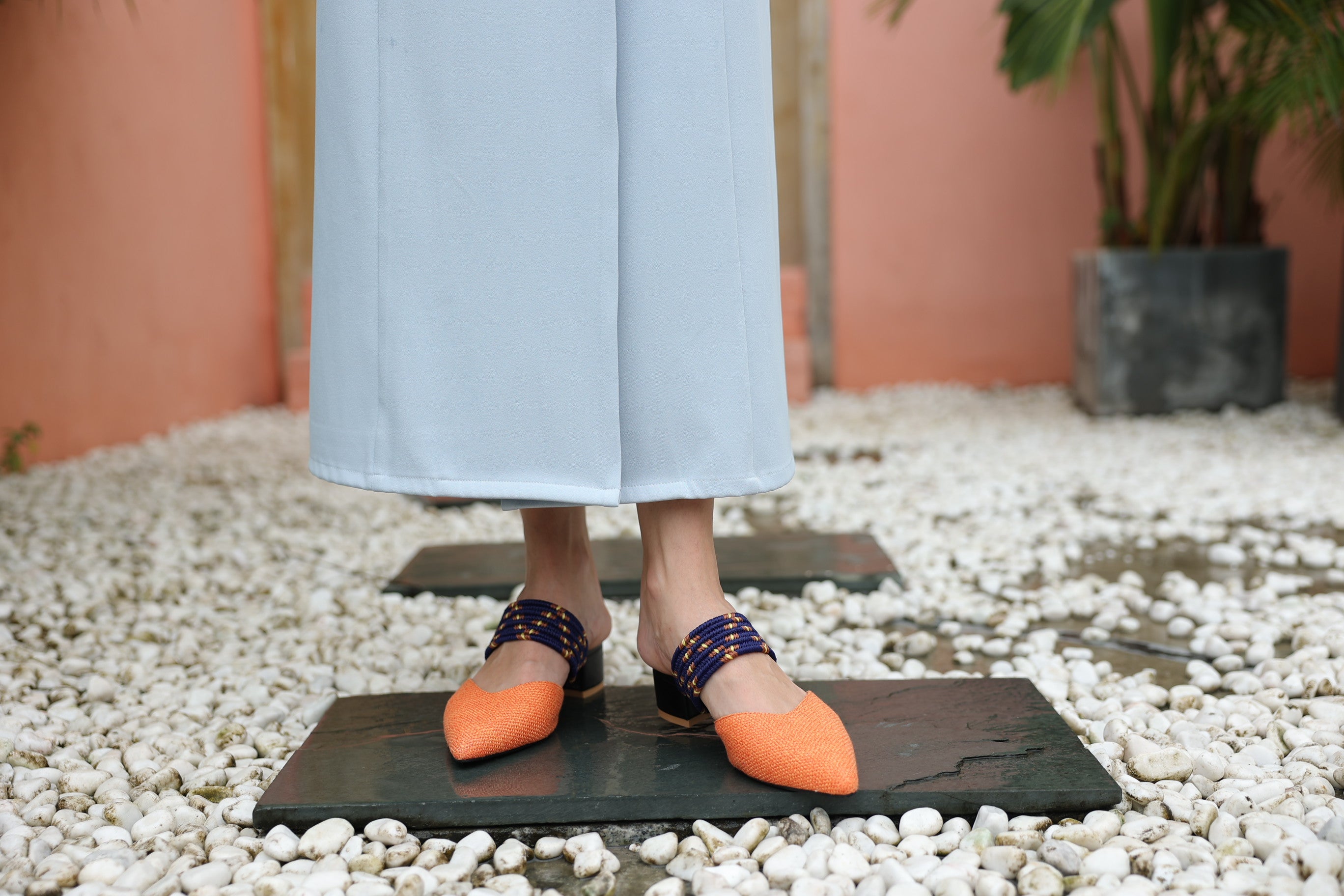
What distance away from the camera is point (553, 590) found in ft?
2.98

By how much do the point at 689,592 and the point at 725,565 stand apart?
0.66m

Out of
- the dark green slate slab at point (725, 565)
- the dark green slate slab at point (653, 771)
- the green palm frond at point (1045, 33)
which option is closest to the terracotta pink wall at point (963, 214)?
the green palm frond at point (1045, 33)

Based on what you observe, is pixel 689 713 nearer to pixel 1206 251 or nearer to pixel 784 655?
pixel 784 655

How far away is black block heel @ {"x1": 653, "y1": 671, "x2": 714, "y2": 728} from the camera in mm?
868

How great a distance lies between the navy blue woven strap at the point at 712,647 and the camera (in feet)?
2.61

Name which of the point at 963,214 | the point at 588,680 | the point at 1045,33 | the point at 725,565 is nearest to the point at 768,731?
the point at 588,680

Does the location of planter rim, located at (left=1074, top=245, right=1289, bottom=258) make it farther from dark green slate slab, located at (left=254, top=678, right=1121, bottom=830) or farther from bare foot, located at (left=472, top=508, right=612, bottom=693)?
bare foot, located at (left=472, top=508, right=612, bottom=693)

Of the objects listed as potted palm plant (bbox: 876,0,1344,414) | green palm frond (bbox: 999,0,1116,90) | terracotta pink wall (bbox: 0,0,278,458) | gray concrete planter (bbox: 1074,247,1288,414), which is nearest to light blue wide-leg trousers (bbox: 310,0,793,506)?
green palm frond (bbox: 999,0,1116,90)

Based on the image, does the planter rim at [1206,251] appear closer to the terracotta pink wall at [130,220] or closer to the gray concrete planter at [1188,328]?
the gray concrete planter at [1188,328]

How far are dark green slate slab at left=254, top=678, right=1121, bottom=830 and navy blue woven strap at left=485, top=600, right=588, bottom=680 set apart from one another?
2.6 inches

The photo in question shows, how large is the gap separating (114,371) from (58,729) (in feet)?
6.49

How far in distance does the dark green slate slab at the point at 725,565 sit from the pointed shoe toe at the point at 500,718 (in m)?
0.47

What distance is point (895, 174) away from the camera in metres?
3.68

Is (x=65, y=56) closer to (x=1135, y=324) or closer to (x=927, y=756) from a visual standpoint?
(x=927, y=756)
